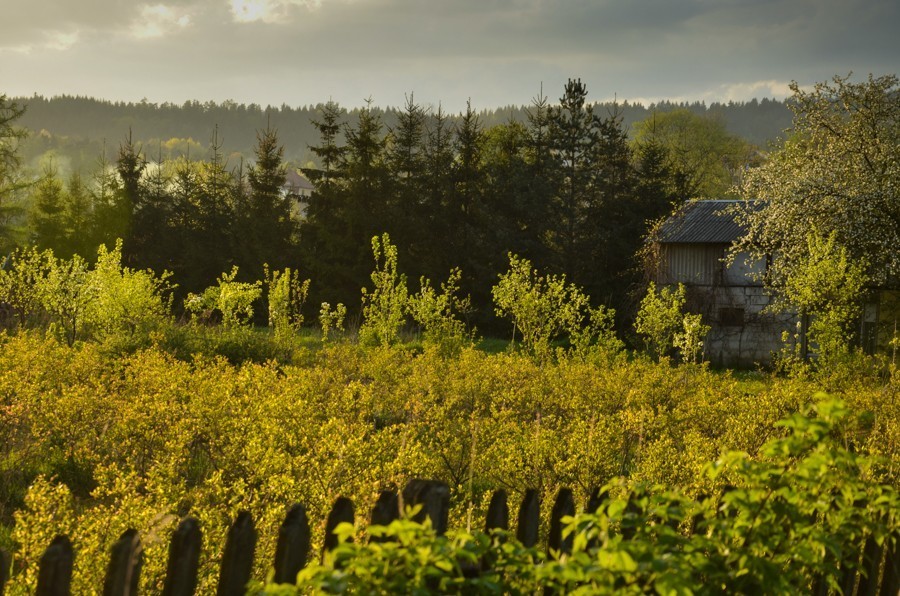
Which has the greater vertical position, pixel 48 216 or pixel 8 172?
pixel 8 172

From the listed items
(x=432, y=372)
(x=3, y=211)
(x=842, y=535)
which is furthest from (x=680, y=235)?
(x=3, y=211)

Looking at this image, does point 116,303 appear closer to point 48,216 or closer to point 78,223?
point 78,223

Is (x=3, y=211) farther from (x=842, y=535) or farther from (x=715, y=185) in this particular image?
(x=842, y=535)

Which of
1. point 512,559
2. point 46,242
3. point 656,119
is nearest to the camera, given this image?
point 512,559

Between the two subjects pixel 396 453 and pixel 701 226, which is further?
pixel 701 226

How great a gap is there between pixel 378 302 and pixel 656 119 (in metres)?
46.7

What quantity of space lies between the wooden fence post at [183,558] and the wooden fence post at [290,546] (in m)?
0.27

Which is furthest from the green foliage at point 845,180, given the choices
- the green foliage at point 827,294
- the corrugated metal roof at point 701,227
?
the corrugated metal roof at point 701,227

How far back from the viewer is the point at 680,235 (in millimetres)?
27062

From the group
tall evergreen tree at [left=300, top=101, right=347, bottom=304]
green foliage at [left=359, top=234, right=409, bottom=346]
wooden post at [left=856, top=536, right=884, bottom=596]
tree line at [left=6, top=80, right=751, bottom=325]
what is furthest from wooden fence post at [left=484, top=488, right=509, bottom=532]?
tall evergreen tree at [left=300, top=101, right=347, bottom=304]

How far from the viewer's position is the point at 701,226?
2733 cm

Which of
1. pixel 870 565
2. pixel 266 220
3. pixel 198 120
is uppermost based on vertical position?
pixel 198 120

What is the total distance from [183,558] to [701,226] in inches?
1044

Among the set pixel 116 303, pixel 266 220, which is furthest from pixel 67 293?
pixel 266 220
